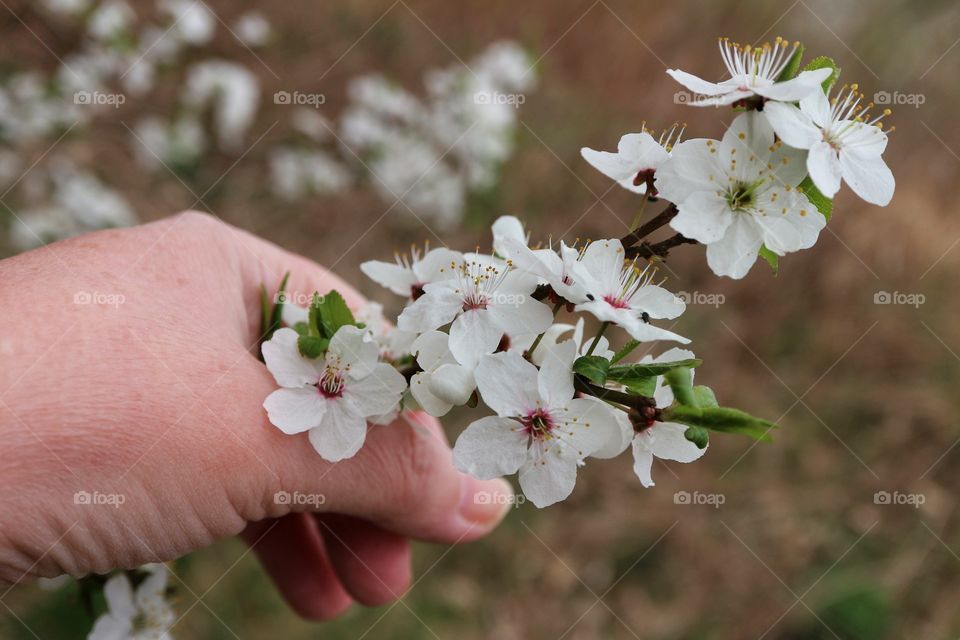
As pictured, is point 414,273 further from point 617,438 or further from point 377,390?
point 617,438

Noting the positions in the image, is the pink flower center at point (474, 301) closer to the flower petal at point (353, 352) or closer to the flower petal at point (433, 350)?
the flower petal at point (433, 350)

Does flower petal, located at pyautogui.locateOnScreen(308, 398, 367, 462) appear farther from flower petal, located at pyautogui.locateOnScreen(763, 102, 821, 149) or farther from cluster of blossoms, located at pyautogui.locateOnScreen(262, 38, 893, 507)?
flower petal, located at pyautogui.locateOnScreen(763, 102, 821, 149)

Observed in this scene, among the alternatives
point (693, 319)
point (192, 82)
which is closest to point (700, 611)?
point (693, 319)

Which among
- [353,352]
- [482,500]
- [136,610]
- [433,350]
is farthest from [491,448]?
[136,610]

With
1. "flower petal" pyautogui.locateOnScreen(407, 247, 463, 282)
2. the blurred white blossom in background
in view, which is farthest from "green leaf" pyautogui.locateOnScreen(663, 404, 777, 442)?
the blurred white blossom in background

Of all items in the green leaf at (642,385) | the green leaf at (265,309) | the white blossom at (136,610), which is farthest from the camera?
the white blossom at (136,610)

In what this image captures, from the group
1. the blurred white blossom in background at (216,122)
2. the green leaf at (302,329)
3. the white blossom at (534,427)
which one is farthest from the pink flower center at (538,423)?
the blurred white blossom in background at (216,122)
